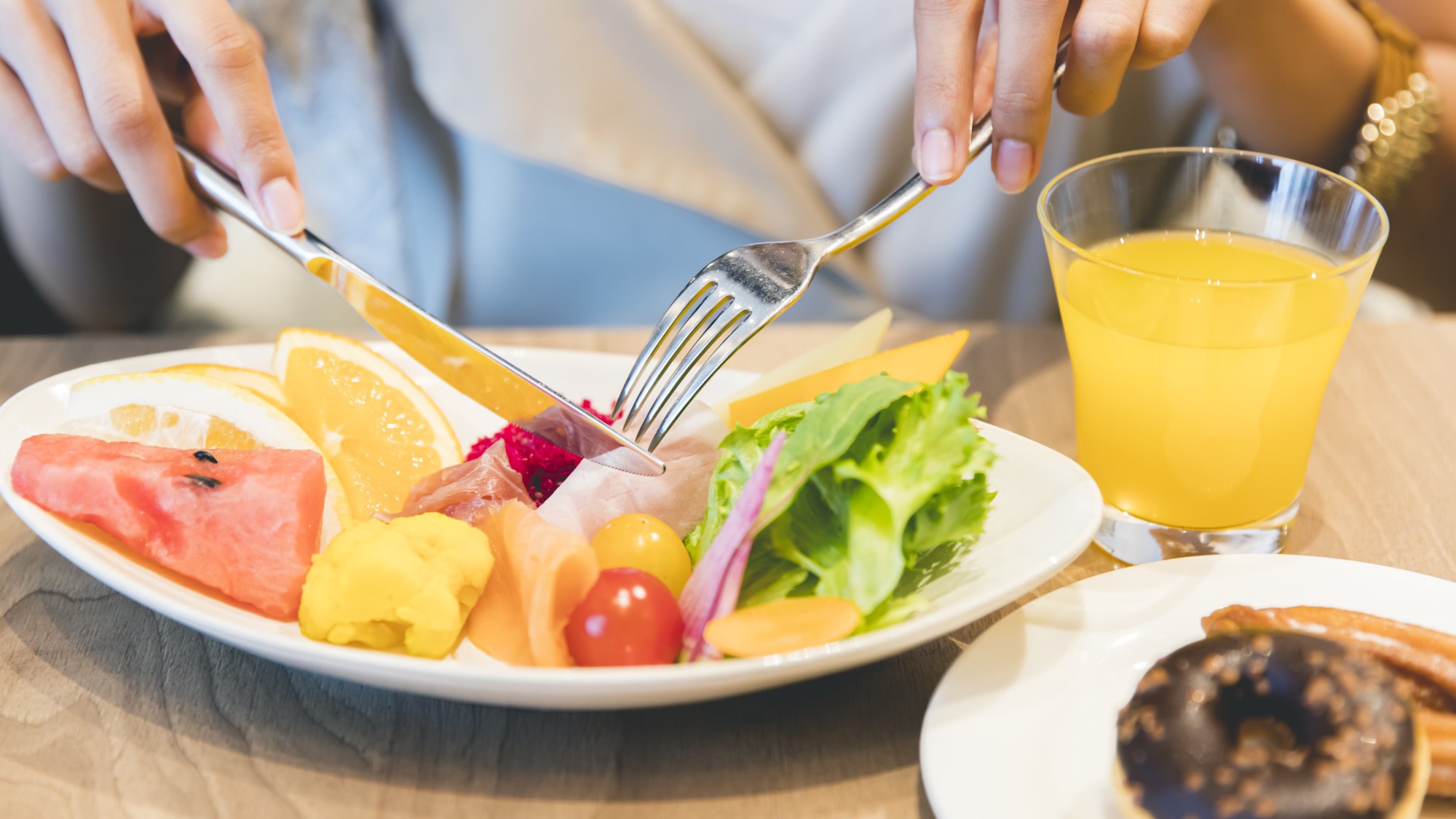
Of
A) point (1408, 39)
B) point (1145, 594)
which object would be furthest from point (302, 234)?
point (1408, 39)

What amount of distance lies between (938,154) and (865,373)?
22 centimetres

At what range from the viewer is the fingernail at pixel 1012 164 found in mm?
1052

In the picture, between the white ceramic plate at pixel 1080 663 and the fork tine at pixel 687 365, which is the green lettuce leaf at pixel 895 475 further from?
the fork tine at pixel 687 365

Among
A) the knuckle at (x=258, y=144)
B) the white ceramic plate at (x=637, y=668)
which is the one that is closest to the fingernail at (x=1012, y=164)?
the white ceramic plate at (x=637, y=668)

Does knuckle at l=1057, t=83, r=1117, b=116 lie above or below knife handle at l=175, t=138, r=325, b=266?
below

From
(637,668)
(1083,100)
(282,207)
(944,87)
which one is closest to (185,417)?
(282,207)

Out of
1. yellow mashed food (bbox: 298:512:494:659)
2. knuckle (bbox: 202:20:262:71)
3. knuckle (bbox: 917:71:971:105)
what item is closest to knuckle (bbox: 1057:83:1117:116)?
knuckle (bbox: 917:71:971:105)

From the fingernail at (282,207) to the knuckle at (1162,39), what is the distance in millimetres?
859

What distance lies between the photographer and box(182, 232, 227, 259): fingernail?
49.3 inches

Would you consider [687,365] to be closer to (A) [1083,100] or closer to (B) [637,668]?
(B) [637,668]

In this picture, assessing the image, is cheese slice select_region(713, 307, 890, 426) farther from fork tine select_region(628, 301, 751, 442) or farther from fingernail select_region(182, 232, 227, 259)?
fingernail select_region(182, 232, 227, 259)

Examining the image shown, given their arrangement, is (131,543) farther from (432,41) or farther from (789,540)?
(432,41)

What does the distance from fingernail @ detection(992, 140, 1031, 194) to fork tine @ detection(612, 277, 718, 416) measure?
316mm

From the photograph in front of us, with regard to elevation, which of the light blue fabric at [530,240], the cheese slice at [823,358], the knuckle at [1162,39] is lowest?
the light blue fabric at [530,240]
